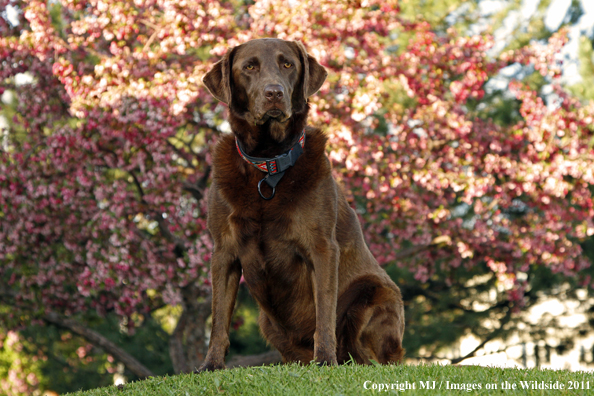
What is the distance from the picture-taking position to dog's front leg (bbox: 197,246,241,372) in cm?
419

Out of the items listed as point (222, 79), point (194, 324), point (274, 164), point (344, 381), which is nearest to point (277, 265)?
point (274, 164)

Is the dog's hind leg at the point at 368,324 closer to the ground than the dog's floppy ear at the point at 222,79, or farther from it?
closer to the ground

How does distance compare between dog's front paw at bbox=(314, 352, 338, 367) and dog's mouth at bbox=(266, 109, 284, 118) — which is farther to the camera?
dog's mouth at bbox=(266, 109, 284, 118)

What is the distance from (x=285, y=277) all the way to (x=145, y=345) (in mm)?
10771

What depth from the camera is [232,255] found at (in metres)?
4.27

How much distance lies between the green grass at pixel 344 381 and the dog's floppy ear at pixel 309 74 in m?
1.90

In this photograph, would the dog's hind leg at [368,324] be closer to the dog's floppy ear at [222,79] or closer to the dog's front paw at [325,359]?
the dog's front paw at [325,359]

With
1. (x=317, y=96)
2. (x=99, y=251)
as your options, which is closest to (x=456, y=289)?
(x=317, y=96)

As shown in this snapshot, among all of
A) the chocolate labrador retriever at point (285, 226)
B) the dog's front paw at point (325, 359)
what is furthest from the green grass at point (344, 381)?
the chocolate labrador retriever at point (285, 226)

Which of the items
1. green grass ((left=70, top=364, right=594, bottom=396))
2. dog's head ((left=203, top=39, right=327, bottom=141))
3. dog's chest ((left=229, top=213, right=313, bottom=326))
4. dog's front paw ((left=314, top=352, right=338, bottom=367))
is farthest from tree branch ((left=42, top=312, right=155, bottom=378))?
dog's head ((left=203, top=39, right=327, bottom=141))

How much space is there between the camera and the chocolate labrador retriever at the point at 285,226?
414cm

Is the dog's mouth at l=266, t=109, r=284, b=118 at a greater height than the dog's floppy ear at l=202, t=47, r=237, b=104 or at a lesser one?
lesser

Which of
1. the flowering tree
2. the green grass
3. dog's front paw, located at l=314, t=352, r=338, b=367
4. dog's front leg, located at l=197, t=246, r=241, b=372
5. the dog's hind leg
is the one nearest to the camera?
the green grass

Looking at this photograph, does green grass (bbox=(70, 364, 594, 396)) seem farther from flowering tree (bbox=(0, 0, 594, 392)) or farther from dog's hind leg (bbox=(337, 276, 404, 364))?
flowering tree (bbox=(0, 0, 594, 392))
